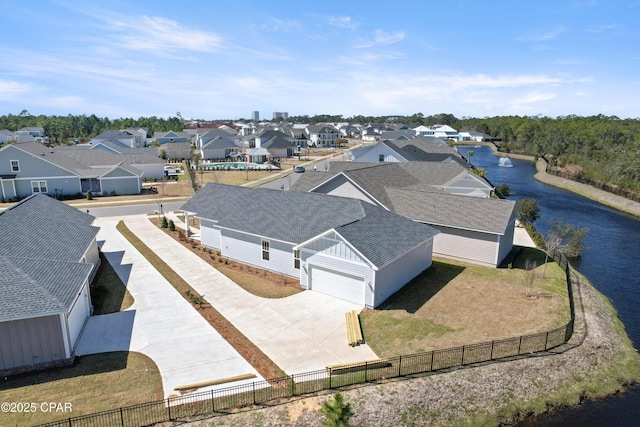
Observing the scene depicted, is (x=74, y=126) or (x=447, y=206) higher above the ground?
(x=74, y=126)

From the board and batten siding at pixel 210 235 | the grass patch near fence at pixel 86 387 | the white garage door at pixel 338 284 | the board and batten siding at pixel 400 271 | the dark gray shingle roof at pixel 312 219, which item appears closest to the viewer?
the grass patch near fence at pixel 86 387

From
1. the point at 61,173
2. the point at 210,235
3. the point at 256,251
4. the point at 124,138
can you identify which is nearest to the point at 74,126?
the point at 124,138

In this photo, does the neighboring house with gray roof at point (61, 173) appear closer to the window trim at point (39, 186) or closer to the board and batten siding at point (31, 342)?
the window trim at point (39, 186)

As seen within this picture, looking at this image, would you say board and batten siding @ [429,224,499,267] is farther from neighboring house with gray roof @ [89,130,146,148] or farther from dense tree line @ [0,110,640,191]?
neighboring house with gray roof @ [89,130,146,148]

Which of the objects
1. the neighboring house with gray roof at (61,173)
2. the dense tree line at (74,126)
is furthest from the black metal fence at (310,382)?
the dense tree line at (74,126)

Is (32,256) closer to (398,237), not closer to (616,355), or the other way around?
(398,237)

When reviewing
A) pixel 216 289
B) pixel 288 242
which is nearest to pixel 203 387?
pixel 216 289

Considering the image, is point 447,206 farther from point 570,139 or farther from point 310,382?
point 570,139
